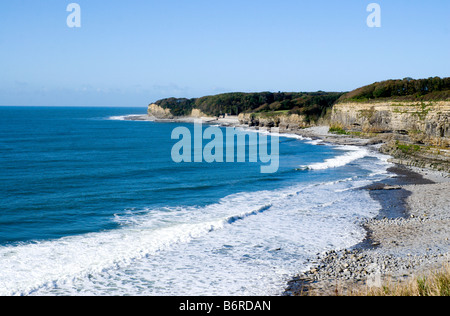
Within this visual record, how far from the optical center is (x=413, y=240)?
49.1 ft

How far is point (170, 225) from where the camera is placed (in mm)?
18156

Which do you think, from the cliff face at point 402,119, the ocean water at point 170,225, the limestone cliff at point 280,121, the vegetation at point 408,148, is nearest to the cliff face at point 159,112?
the limestone cliff at point 280,121

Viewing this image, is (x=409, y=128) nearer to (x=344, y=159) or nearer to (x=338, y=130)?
(x=344, y=159)

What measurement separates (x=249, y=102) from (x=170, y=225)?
112600 mm

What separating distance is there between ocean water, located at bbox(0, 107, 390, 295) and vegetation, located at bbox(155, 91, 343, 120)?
71.4m

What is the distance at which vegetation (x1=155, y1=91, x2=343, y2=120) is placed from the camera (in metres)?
106

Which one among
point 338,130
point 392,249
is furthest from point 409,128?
point 392,249

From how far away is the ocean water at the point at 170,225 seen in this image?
12.2m

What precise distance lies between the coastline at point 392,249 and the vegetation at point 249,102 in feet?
259

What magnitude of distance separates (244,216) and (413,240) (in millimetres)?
7804

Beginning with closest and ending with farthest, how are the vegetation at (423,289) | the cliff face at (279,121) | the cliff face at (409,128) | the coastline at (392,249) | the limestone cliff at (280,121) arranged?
the vegetation at (423,289) → the coastline at (392,249) → the cliff face at (409,128) → the limestone cliff at (280,121) → the cliff face at (279,121)

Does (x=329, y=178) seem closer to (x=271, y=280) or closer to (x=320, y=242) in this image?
(x=320, y=242)

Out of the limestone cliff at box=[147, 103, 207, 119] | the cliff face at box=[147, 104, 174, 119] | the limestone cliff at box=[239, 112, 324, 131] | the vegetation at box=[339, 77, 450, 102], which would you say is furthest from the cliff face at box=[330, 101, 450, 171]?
the cliff face at box=[147, 104, 174, 119]

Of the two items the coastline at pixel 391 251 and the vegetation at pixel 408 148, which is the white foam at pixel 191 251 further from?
the vegetation at pixel 408 148
